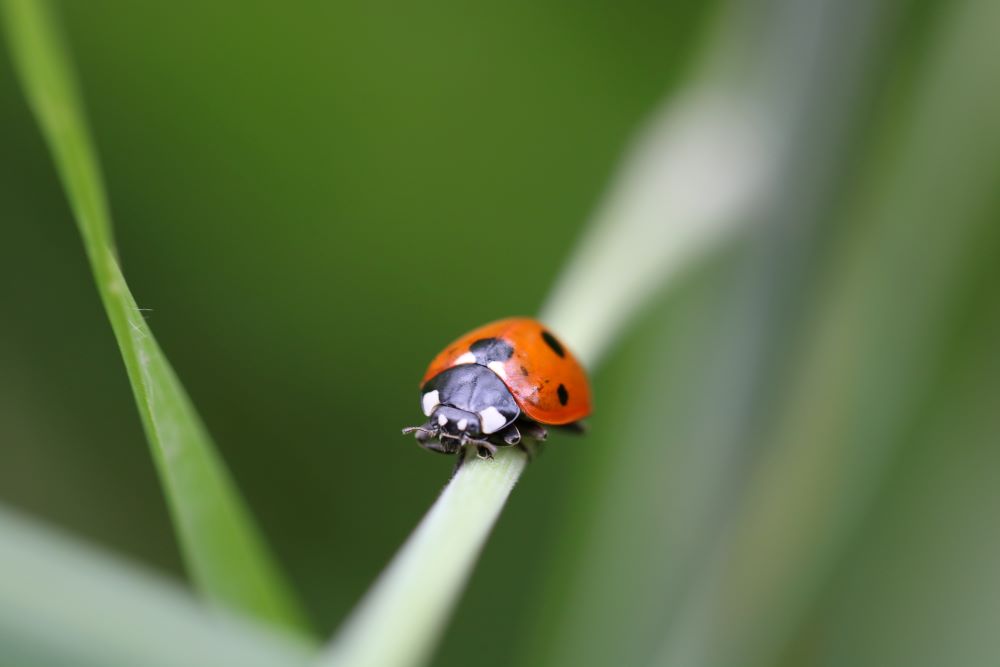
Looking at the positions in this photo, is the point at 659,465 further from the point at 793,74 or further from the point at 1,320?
the point at 1,320

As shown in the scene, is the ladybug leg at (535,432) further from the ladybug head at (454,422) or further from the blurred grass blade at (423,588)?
the blurred grass blade at (423,588)

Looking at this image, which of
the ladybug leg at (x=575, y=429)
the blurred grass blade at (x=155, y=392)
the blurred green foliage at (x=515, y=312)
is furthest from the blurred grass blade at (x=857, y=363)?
the blurred grass blade at (x=155, y=392)

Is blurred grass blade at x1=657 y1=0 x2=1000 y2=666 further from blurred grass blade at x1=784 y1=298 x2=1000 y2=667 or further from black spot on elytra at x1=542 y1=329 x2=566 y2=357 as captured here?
black spot on elytra at x1=542 y1=329 x2=566 y2=357

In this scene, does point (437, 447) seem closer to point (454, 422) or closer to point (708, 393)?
point (454, 422)

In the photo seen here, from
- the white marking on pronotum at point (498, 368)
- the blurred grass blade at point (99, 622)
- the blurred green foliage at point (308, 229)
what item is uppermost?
the blurred green foliage at point (308, 229)

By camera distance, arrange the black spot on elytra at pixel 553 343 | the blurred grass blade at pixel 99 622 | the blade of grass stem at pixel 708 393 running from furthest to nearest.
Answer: the blade of grass stem at pixel 708 393, the black spot on elytra at pixel 553 343, the blurred grass blade at pixel 99 622

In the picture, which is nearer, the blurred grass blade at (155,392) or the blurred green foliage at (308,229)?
the blurred grass blade at (155,392)
